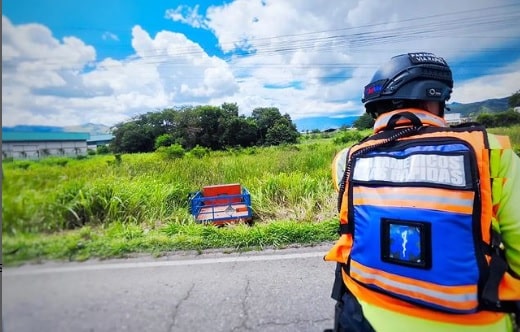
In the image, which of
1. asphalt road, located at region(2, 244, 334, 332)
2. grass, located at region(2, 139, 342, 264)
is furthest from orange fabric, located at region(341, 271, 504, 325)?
grass, located at region(2, 139, 342, 264)

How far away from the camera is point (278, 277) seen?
227cm

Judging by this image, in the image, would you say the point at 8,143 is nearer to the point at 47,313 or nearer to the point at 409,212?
the point at 47,313

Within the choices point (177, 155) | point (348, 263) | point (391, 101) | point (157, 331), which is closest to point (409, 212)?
point (348, 263)

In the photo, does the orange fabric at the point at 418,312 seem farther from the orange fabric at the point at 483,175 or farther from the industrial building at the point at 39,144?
the industrial building at the point at 39,144

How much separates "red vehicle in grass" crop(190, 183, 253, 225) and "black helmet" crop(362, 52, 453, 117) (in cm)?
291

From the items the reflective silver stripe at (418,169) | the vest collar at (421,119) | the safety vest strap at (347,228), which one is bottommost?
the safety vest strap at (347,228)

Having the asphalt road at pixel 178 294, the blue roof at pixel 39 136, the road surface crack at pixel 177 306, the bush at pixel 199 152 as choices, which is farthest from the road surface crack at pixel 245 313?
the bush at pixel 199 152

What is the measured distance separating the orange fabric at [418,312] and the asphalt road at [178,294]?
96cm

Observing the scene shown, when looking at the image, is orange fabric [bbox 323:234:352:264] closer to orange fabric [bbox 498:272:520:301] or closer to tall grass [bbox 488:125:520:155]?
orange fabric [bbox 498:272:520:301]

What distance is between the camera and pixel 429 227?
73 cm

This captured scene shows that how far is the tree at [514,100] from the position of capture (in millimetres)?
1434

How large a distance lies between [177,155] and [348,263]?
2.56 metres

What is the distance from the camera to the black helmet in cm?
99

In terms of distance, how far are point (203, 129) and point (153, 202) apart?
1107 millimetres
